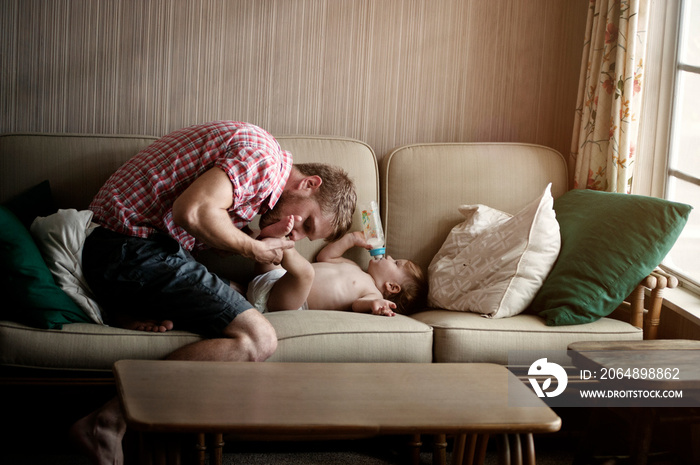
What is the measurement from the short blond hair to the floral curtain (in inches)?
43.1

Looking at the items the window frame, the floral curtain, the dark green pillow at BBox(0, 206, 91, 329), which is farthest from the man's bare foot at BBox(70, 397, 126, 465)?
the window frame

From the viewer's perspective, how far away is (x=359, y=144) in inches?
101

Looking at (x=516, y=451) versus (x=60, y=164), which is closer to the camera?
(x=516, y=451)

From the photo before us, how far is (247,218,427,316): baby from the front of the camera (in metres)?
2.08

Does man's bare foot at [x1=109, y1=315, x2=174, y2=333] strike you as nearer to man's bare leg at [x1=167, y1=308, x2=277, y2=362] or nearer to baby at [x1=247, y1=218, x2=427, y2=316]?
man's bare leg at [x1=167, y1=308, x2=277, y2=362]

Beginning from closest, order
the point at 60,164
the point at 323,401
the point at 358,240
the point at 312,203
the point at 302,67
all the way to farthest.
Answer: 1. the point at 323,401
2. the point at 312,203
3. the point at 60,164
4. the point at 358,240
5. the point at 302,67

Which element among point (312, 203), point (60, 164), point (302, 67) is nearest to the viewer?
point (312, 203)

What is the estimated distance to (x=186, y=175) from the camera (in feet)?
5.88

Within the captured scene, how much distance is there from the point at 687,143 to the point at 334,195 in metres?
1.43

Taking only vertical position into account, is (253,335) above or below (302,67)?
below

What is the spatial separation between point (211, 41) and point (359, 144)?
0.73 m

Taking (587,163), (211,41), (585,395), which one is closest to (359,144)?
(211,41)

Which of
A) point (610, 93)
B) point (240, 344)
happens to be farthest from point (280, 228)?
point (610, 93)

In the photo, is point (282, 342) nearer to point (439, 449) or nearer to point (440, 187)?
point (439, 449)
